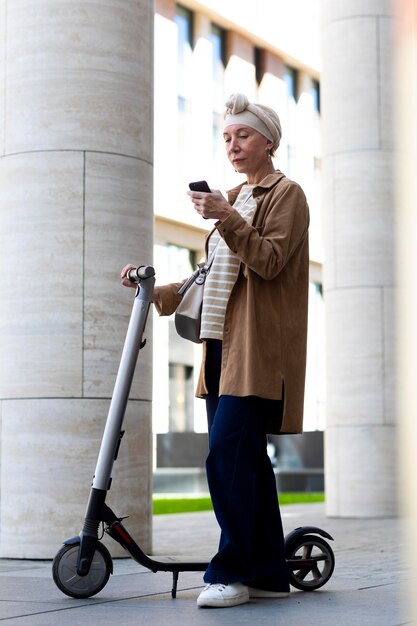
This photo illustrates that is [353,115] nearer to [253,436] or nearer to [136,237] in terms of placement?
[136,237]

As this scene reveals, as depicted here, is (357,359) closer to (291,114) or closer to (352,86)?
(352,86)

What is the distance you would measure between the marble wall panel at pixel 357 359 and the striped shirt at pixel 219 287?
8702mm

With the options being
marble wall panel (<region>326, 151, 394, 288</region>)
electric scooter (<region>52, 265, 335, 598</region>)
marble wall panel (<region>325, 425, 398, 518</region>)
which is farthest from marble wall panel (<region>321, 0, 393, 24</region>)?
electric scooter (<region>52, 265, 335, 598</region>)

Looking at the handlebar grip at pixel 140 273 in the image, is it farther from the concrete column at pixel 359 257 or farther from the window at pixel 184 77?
the window at pixel 184 77

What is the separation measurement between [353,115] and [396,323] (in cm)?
248

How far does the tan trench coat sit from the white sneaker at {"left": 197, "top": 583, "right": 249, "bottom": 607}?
67 cm

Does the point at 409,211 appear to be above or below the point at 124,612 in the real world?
above

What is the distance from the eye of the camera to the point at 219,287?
202 inches

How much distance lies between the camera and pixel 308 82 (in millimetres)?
40375

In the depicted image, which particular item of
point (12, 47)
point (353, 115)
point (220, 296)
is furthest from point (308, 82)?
point (220, 296)

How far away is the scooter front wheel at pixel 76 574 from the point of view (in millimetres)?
5008

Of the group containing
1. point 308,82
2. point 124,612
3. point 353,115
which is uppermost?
point 308,82

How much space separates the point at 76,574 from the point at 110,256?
2998 millimetres

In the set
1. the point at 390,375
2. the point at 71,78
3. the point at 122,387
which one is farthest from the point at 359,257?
the point at 122,387
